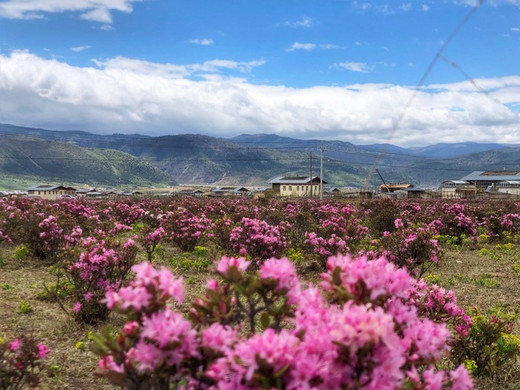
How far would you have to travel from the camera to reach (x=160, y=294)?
6.95ft

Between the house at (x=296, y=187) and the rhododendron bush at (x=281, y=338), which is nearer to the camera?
the rhododendron bush at (x=281, y=338)

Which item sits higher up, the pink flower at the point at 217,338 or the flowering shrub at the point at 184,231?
the pink flower at the point at 217,338

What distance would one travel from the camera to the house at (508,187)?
96.0 metres

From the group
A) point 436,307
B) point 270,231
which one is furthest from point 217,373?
point 270,231

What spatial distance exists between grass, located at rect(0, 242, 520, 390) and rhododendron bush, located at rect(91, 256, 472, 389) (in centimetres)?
376

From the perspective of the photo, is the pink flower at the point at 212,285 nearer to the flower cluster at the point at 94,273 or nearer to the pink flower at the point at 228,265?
the pink flower at the point at 228,265

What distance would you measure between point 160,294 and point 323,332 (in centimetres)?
79

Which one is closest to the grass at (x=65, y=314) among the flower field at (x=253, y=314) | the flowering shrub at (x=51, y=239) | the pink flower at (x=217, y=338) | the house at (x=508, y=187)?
the flower field at (x=253, y=314)

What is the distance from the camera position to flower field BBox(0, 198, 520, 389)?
1826 mm

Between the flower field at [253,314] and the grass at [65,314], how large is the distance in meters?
0.03

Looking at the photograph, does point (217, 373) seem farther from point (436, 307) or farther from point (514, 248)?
point (514, 248)

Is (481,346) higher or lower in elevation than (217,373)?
lower

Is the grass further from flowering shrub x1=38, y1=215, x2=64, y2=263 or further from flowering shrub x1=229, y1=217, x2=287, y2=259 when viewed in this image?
flowering shrub x1=229, y1=217, x2=287, y2=259

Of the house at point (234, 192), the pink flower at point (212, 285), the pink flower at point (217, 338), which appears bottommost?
the house at point (234, 192)
